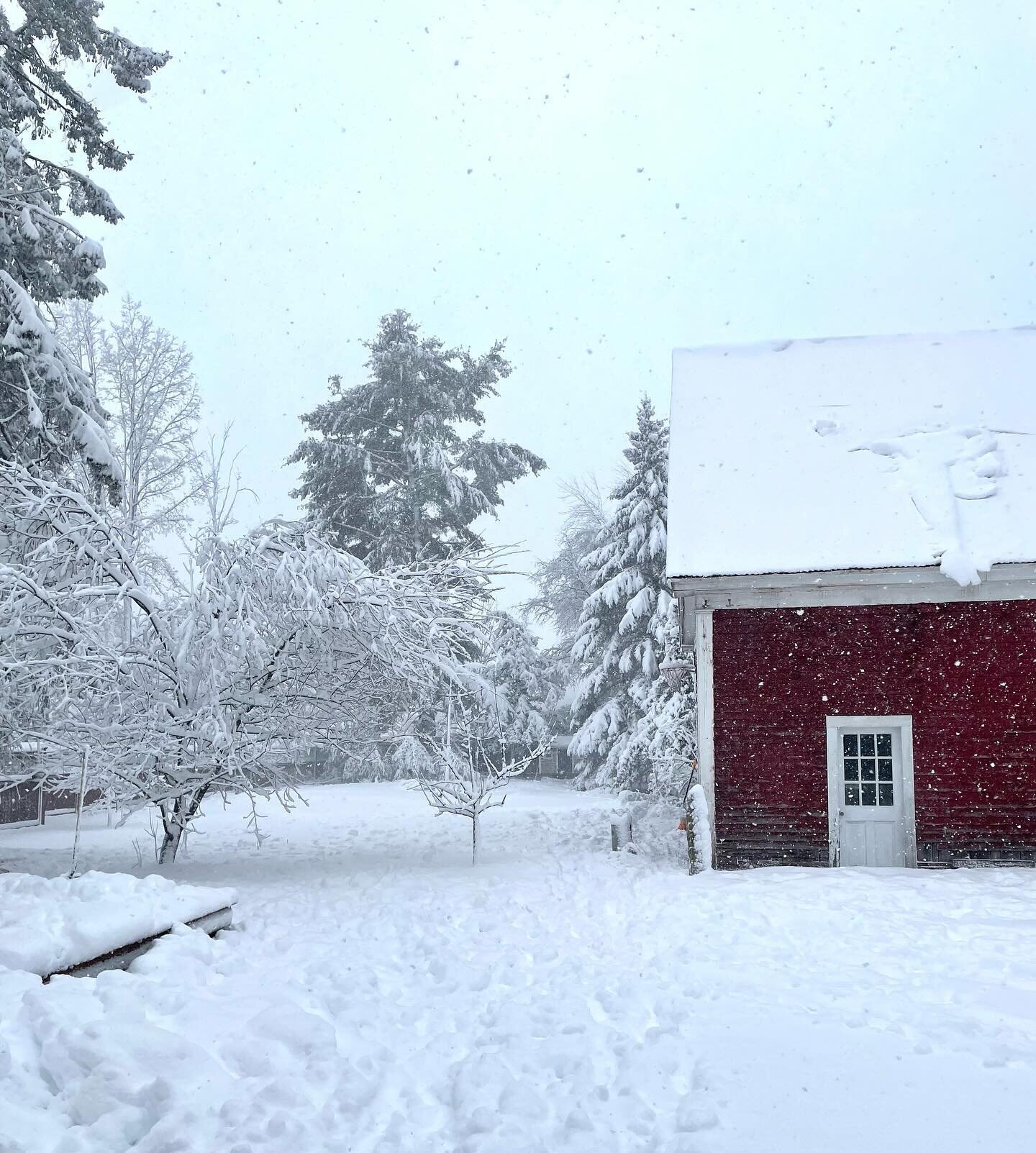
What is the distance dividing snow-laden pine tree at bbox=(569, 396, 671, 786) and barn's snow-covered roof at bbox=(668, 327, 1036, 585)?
32.6 feet

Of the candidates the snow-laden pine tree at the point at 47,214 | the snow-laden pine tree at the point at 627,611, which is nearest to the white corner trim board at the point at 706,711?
the snow-laden pine tree at the point at 47,214

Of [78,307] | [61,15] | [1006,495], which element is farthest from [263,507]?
[1006,495]

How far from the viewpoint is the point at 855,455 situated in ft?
39.5

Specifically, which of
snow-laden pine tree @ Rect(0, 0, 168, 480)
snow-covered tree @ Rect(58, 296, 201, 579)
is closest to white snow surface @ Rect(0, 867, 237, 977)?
snow-laden pine tree @ Rect(0, 0, 168, 480)

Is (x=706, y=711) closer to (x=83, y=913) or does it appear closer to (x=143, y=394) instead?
(x=83, y=913)

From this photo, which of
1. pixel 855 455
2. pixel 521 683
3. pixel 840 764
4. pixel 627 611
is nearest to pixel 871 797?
pixel 840 764

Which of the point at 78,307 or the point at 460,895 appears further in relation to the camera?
the point at 78,307

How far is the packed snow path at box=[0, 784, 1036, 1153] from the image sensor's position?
3.64 m

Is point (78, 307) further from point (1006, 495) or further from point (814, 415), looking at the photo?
point (1006, 495)

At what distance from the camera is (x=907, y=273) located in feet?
598

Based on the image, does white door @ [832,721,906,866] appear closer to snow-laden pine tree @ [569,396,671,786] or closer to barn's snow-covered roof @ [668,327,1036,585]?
barn's snow-covered roof @ [668,327,1036,585]

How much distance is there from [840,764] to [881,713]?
741 millimetres

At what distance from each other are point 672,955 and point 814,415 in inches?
349

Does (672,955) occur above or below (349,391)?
below
